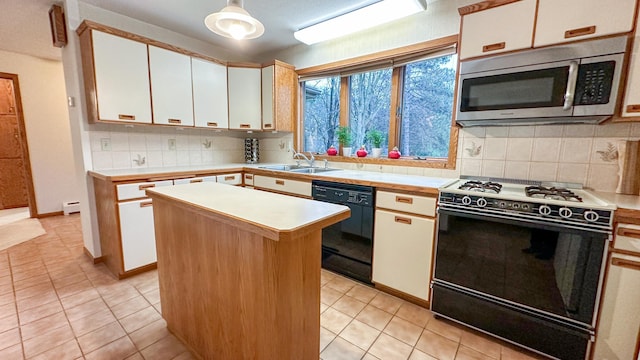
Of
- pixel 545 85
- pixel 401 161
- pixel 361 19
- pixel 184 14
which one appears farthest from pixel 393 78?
pixel 184 14

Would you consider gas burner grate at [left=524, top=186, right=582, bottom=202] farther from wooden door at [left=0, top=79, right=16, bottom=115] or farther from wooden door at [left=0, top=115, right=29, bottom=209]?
wooden door at [left=0, top=79, right=16, bottom=115]

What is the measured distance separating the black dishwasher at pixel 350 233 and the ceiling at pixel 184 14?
5.32ft

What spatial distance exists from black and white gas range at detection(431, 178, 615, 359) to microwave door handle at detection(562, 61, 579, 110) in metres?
0.54

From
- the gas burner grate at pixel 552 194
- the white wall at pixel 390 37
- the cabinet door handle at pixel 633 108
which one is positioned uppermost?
the white wall at pixel 390 37

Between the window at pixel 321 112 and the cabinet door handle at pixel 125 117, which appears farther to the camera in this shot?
the window at pixel 321 112

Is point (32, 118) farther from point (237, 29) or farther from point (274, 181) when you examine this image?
point (237, 29)

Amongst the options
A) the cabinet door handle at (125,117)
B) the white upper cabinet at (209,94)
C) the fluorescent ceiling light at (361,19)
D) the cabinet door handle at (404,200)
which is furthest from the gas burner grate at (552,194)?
the cabinet door handle at (125,117)

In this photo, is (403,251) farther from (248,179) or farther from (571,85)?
(248,179)

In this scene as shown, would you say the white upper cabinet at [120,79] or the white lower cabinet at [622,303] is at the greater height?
the white upper cabinet at [120,79]

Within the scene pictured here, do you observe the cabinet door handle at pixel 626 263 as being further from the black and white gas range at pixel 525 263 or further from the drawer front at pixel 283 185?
the drawer front at pixel 283 185

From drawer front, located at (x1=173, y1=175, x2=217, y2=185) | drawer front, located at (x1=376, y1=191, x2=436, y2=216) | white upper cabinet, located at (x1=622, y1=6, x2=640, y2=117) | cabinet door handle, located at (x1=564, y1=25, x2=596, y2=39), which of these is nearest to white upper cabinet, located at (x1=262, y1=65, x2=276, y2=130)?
drawer front, located at (x1=173, y1=175, x2=217, y2=185)

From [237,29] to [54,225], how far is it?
4214mm

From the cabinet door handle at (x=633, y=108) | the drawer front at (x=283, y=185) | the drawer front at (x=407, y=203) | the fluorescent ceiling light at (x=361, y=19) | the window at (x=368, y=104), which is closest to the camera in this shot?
the cabinet door handle at (x=633, y=108)

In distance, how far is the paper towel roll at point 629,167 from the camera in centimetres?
161
